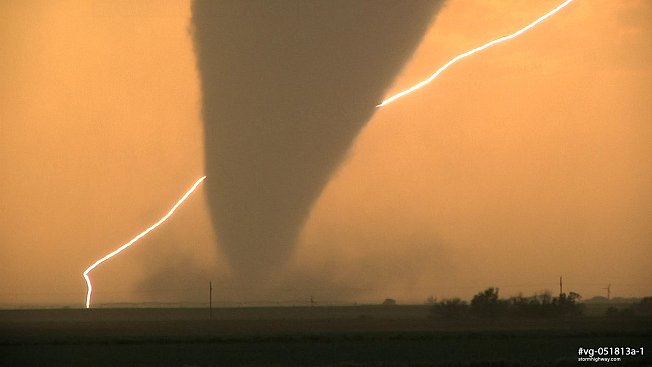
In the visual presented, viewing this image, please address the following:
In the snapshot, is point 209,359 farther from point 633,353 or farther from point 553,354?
point 633,353

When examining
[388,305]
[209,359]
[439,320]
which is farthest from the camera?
[388,305]

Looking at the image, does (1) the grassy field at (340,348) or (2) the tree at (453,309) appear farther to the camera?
(2) the tree at (453,309)

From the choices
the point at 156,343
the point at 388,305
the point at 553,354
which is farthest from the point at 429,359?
the point at 388,305

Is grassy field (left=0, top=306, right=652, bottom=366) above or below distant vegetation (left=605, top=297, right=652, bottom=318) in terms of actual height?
below

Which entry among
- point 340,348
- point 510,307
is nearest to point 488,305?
point 510,307

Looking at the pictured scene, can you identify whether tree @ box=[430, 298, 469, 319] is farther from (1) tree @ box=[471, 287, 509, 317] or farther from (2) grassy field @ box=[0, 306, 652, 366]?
(2) grassy field @ box=[0, 306, 652, 366]

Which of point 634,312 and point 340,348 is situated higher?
point 634,312

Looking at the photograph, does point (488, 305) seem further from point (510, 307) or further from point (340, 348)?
point (340, 348)

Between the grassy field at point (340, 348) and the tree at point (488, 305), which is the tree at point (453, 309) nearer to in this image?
the tree at point (488, 305)
